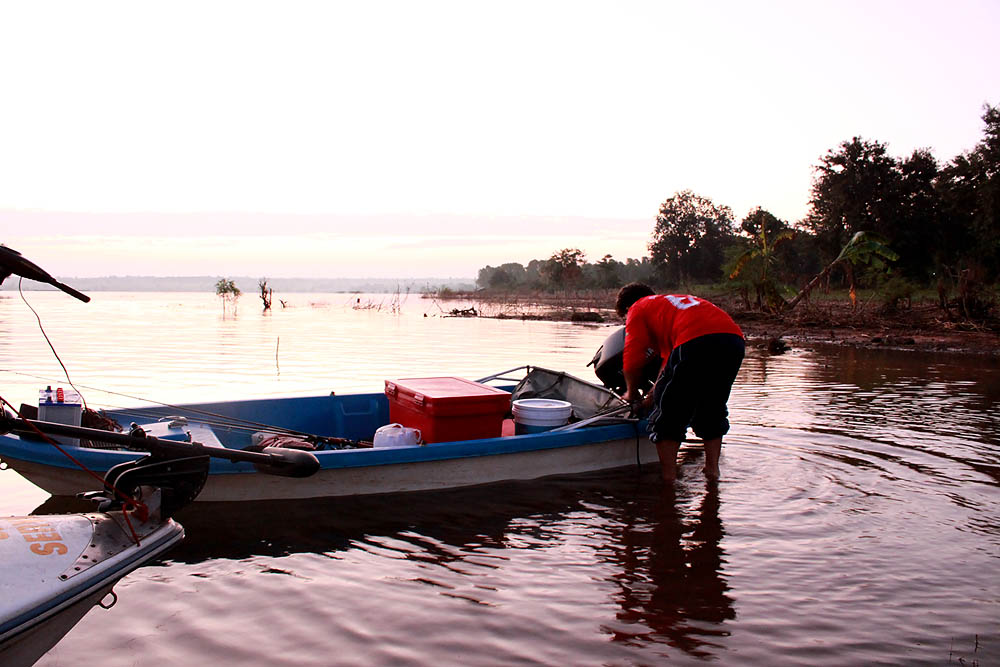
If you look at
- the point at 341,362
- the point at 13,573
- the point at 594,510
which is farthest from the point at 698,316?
the point at 341,362

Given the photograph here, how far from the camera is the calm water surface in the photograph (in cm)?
353

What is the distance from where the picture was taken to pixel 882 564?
15.1 feet

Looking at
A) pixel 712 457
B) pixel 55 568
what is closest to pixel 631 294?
pixel 712 457

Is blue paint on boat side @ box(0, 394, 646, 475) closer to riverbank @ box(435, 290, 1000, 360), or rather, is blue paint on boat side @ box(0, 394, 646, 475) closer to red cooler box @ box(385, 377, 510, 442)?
red cooler box @ box(385, 377, 510, 442)

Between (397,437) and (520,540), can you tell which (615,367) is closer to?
(397,437)

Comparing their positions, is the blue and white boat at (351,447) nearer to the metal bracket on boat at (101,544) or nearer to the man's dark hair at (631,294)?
the man's dark hair at (631,294)

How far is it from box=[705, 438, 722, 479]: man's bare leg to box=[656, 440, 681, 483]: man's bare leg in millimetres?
311

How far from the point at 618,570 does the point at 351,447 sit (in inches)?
114

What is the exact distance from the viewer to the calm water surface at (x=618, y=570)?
11.6 ft

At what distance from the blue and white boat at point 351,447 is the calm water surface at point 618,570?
0.15m

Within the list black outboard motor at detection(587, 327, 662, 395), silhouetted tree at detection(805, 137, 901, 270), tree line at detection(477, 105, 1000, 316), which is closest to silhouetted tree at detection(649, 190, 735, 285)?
tree line at detection(477, 105, 1000, 316)

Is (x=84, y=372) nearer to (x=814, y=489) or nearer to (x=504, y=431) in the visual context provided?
(x=504, y=431)

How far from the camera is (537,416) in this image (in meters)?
6.65

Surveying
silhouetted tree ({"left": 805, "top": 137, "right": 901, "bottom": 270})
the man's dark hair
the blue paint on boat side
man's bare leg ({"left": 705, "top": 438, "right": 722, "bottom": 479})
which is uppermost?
silhouetted tree ({"left": 805, "top": 137, "right": 901, "bottom": 270})
